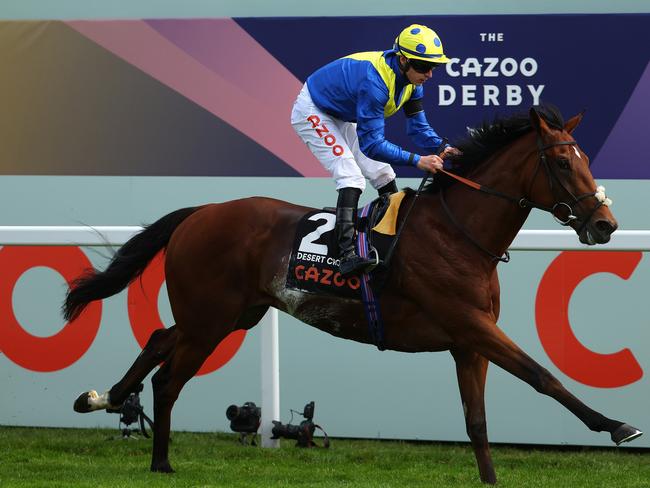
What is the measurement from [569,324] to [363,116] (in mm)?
2033

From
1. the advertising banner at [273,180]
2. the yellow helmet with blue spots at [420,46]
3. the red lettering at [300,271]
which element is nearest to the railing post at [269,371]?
the advertising banner at [273,180]

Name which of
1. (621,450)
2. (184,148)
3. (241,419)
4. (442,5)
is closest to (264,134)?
(184,148)

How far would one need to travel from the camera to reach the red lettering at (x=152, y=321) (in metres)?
6.65

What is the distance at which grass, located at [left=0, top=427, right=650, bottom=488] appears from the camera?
5.11m

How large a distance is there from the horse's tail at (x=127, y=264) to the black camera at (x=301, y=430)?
1.09 meters

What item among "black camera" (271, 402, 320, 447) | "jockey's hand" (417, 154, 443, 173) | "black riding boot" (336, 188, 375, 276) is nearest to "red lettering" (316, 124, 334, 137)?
"black riding boot" (336, 188, 375, 276)

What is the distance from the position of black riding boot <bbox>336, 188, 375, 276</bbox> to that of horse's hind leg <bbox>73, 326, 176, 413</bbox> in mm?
1186

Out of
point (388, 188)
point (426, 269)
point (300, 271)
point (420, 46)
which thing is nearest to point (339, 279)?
point (300, 271)

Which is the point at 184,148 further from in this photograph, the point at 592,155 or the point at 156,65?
the point at 592,155

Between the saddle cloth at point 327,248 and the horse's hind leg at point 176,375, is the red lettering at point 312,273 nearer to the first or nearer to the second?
the saddle cloth at point 327,248

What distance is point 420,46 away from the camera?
16.2ft

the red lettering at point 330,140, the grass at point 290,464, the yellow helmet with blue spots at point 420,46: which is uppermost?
the yellow helmet with blue spots at point 420,46

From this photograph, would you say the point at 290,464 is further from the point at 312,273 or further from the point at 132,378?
the point at 312,273

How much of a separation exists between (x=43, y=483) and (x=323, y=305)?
4.76ft
